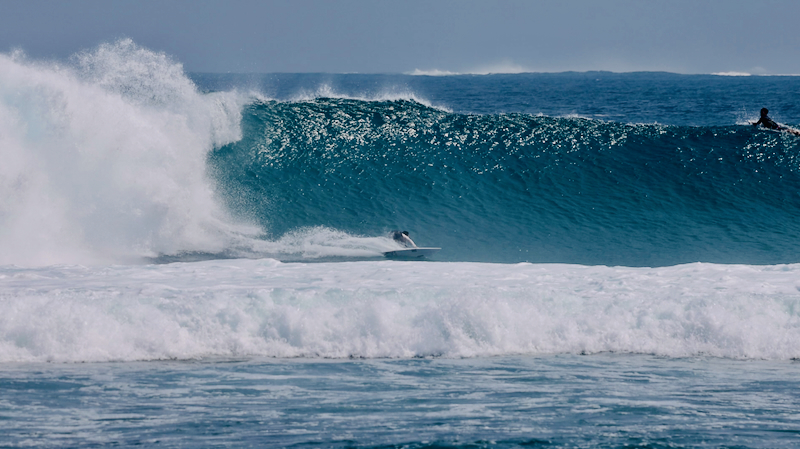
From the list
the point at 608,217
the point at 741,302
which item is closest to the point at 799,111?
the point at 608,217

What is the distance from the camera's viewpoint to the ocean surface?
528 cm

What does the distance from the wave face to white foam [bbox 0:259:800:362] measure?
4335 mm

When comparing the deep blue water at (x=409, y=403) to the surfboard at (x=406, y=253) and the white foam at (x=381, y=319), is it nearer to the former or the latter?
the white foam at (x=381, y=319)

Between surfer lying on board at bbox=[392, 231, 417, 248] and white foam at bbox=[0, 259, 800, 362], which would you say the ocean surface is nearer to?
white foam at bbox=[0, 259, 800, 362]

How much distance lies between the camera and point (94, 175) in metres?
12.2

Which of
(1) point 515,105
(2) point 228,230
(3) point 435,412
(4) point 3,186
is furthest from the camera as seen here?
(1) point 515,105

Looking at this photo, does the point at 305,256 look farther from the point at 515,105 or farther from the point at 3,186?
the point at 515,105

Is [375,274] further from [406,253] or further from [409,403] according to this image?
[409,403]

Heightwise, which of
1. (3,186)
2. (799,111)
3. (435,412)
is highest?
(799,111)

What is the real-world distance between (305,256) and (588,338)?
5.79 metres

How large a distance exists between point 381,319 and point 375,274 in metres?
1.73

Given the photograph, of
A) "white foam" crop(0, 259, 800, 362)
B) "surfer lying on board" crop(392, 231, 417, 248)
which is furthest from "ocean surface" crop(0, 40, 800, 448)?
"surfer lying on board" crop(392, 231, 417, 248)

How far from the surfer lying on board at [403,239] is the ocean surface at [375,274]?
1.94ft

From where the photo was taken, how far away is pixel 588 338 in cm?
718
